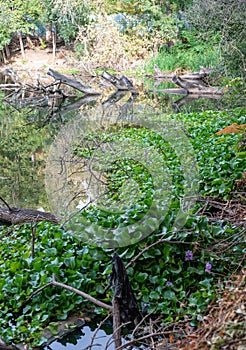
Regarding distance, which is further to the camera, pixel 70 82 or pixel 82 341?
pixel 70 82

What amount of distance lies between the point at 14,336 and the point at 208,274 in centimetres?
144

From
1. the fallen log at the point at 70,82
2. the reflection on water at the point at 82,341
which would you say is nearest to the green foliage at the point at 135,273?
the reflection on water at the point at 82,341

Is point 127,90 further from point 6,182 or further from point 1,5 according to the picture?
point 1,5

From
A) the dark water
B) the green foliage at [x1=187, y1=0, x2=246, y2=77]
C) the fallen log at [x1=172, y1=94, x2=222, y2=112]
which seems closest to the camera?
the dark water

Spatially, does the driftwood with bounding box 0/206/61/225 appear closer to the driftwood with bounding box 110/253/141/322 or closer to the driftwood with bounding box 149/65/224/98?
the driftwood with bounding box 110/253/141/322

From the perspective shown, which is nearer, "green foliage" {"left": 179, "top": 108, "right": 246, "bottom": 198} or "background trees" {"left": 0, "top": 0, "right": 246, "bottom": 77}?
"green foliage" {"left": 179, "top": 108, "right": 246, "bottom": 198}

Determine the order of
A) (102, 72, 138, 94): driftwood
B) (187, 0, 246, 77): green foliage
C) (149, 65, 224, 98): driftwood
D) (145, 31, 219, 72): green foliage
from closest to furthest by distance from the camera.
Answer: (187, 0, 246, 77): green foliage → (149, 65, 224, 98): driftwood → (102, 72, 138, 94): driftwood → (145, 31, 219, 72): green foliage

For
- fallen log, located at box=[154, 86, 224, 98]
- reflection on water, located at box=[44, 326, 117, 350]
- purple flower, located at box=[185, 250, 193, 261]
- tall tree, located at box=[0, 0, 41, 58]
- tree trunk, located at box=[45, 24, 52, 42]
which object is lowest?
tree trunk, located at box=[45, 24, 52, 42]

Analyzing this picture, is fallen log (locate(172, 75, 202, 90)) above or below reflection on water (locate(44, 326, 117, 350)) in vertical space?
below

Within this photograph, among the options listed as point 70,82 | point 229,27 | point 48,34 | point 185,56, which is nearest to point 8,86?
point 70,82

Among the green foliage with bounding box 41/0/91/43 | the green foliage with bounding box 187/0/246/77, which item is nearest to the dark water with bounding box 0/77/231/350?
the green foliage with bounding box 187/0/246/77

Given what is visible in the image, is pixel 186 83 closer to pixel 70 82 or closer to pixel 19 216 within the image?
pixel 70 82

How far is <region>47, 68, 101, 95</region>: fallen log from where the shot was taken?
48.1ft

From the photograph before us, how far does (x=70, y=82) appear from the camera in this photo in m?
15.4
